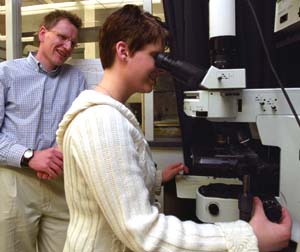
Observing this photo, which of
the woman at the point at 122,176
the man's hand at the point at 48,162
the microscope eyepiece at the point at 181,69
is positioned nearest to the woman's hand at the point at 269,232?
the woman at the point at 122,176

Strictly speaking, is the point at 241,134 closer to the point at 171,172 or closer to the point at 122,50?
the point at 171,172

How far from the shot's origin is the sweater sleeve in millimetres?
627

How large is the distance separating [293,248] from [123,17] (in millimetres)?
714

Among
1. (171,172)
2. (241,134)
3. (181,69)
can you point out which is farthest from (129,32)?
(171,172)

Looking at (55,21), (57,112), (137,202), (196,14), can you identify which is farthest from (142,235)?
(55,21)

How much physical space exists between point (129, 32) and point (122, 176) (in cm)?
36

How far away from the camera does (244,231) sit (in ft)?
2.18

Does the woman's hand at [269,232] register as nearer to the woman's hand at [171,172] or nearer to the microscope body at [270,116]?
the microscope body at [270,116]

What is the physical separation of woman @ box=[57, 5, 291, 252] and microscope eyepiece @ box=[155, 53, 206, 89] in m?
0.02

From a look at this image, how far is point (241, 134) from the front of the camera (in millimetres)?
1026

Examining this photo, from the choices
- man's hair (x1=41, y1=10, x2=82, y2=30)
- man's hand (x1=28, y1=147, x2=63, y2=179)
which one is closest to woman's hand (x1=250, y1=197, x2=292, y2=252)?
man's hand (x1=28, y1=147, x2=63, y2=179)

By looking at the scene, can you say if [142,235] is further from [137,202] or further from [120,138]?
[120,138]

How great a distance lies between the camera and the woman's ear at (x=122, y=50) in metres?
0.78

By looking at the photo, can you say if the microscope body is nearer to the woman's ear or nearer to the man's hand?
the woman's ear
